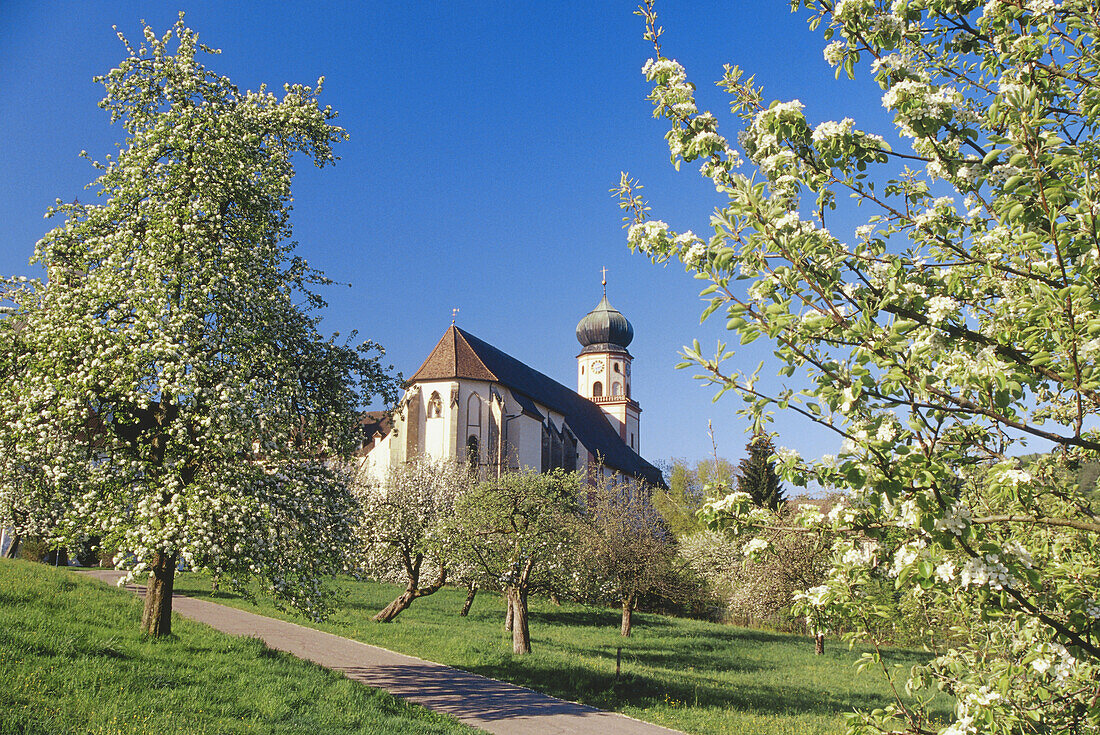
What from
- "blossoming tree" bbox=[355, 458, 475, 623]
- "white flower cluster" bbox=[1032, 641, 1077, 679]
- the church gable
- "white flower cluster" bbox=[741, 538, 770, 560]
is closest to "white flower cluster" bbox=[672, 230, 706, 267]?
"white flower cluster" bbox=[741, 538, 770, 560]

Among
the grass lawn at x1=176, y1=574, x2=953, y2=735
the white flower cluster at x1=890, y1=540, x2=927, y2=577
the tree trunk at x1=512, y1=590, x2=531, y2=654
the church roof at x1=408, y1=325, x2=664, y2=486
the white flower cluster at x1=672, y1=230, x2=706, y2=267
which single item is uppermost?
the church roof at x1=408, y1=325, x2=664, y2=486

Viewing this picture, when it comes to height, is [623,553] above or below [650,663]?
above

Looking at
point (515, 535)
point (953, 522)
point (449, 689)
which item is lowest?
point (449, 689)

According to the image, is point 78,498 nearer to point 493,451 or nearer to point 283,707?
point 283,707

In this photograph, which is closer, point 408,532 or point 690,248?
point 690,248

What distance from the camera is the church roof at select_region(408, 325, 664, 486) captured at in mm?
51562

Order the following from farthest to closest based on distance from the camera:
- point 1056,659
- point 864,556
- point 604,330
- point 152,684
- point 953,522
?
1. point 604,330
2. point 152,684
3. point 864,556
4. point 1056,659
5. point 953,522

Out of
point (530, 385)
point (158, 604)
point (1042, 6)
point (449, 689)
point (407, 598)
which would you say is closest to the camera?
point (1042, 6)

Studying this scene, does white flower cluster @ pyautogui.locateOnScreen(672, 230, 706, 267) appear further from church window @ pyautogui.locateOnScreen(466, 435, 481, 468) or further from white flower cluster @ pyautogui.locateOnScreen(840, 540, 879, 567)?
church window @ pyautogui.locateOnScreen(466, 435, 481, 468)

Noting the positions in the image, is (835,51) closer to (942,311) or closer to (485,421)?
(942,311)

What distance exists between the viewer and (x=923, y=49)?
178 inches

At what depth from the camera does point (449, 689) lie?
14734 millimetres

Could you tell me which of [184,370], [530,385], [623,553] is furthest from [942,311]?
[530,385]

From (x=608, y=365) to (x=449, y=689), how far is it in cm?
6417
